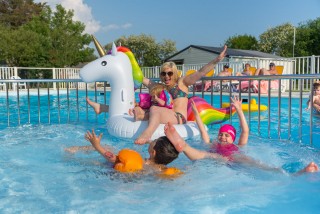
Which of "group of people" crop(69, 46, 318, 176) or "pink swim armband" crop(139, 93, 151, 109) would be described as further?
"pink swim armband" crop(139, 93, 151, 109)

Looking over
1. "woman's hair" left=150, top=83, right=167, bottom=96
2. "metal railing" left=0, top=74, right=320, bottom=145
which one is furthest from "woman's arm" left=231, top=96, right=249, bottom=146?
"woman's hair" left=150, top=83, right=167, bottom=96

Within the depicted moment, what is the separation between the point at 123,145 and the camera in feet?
15.0

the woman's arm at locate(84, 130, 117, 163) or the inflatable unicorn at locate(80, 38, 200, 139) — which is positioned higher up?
the inflatable unicorn at locate(80, 38, 200, 139)

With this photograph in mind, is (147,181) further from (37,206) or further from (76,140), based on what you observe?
(76,140)

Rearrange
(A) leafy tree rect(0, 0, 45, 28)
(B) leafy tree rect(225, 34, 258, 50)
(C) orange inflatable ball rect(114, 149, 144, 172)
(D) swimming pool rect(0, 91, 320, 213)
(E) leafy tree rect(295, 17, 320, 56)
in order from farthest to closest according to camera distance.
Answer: (B) leafy tree rect(225, 34, 258, 50) → (A) leafy tree rect(0, 0, 45, 28) → (E) leafy tree rect(295, 17, 320, 56) → (C) orange inflatable ball rect(114, 149, 144, 172) → (D) swimming pool rect(0, 91, 320, 213)

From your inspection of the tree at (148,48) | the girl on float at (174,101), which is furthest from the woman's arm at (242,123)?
the tree at (148,48)

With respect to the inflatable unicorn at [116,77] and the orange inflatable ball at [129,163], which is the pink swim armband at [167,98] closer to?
the inflatable unicorn at [116,77]

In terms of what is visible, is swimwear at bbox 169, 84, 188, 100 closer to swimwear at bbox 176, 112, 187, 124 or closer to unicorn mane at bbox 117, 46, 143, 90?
swimwear at bbox 176, 112, 187, 124

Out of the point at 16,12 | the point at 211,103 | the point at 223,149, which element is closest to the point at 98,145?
the point at 223,149

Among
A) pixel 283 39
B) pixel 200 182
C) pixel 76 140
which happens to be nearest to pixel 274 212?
pixel 200 182

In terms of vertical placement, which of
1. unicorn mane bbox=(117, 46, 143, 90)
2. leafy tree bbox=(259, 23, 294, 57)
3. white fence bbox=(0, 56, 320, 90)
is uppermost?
leafy tree bbox=(259, 23, 294, 57)

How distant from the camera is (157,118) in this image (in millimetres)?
4586

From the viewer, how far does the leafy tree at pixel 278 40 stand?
3806 cm

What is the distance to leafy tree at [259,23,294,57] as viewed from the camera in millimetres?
38062
